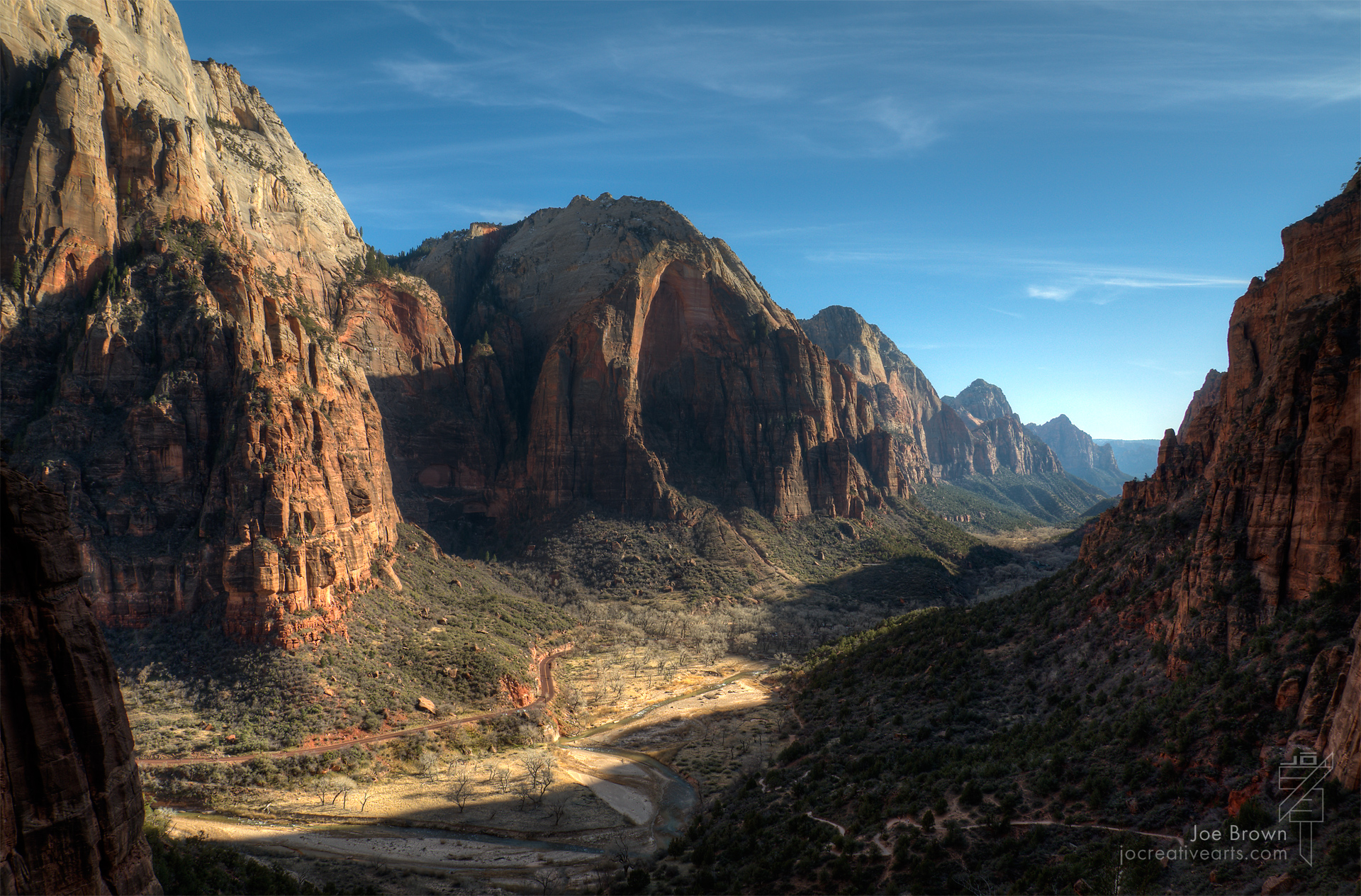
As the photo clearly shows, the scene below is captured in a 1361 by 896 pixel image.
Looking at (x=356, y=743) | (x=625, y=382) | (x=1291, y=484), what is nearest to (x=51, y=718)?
(x=356, y=743)

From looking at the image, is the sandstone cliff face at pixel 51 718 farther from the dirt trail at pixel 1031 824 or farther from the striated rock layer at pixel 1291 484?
the striated rock layer at pixel 1291 484

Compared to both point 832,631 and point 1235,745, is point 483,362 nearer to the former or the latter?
point 832,631

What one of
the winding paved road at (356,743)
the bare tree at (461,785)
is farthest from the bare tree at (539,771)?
the winding paved road at (356,743)

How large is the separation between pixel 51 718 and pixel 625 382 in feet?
343

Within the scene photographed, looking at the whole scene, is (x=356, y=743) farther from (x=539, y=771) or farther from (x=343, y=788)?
(x=539, y=771)

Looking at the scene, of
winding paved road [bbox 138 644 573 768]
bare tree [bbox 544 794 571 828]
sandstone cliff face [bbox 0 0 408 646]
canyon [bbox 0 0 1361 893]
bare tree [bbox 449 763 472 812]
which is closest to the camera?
canyon [bbox 0 0 1361 893]

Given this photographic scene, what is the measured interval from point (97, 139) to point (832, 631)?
9238 cm

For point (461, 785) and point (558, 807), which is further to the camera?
point (461, 785)

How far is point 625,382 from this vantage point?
11794 cm

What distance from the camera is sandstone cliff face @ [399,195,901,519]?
4488 inches

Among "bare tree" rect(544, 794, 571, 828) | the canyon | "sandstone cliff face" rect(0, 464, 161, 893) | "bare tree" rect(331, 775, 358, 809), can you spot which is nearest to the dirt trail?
the canyon

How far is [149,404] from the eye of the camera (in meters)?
51.2

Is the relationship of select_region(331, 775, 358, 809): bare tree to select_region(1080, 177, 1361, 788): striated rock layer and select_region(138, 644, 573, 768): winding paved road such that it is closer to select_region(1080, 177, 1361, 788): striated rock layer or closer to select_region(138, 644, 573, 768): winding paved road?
select_region(138, 644, 573, 768): winding paved road

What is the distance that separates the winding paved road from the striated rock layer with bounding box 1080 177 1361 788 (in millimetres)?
49407
